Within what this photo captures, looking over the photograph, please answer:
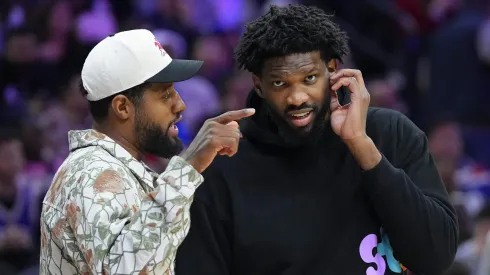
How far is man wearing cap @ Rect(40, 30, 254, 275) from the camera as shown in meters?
3.38

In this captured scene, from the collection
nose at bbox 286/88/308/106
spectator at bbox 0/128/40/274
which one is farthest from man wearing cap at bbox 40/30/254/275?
spectator at bbox 0/128/40/274

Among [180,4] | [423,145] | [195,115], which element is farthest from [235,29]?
[423,145]

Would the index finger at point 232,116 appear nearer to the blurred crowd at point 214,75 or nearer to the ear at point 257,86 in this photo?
the ear at point 257,86

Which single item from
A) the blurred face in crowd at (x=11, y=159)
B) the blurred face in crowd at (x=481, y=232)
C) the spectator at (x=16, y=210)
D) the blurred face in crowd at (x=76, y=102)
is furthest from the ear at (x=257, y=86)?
the blurred face in crowd at (x=76, y=102)

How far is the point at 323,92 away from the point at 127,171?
2.33 feet

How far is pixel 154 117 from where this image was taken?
381 cm

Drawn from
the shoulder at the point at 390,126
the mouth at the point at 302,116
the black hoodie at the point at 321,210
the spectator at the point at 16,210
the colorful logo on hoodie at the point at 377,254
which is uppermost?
the mouth at the point at 302,116

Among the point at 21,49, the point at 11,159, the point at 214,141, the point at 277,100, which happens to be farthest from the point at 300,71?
the point at 21,49

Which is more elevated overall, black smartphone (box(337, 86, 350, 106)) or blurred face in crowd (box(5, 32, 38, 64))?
black smartphone (box(337, 86, 350, 106))

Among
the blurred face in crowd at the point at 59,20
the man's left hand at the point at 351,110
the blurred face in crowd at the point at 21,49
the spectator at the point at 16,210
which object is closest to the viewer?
the man's left hand at the point at 351,110

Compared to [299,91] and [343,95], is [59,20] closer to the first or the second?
[343,95]

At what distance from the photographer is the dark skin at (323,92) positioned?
363 centimetres

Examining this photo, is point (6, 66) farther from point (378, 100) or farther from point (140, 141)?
point (140, 141)

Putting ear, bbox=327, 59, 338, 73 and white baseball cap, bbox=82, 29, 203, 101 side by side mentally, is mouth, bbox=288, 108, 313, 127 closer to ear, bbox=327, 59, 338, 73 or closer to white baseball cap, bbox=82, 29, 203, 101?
ear, bbox=327, 59, 338, 73
